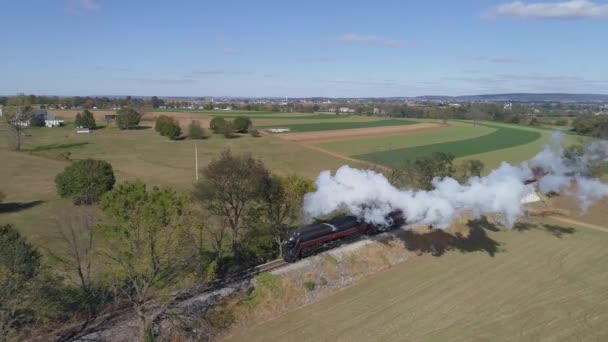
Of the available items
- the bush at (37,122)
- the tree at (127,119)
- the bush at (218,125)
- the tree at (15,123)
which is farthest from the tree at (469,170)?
the bush at (37,122)

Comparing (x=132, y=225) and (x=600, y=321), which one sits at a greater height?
(x=132, y=225)

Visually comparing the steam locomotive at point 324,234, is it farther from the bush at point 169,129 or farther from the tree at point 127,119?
the tree at point 127,119

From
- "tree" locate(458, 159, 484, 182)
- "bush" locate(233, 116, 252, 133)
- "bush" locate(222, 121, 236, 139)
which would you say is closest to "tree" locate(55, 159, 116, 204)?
"tree" locate(458, 159, 484, 182)

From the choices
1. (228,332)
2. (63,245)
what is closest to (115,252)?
(228,332)

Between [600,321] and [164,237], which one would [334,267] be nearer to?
[164,237]

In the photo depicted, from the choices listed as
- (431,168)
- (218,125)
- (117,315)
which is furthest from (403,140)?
(117,315)

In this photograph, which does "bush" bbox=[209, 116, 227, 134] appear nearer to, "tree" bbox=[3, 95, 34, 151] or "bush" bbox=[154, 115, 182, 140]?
"bush" bbox=[154, 115, 182, 140]

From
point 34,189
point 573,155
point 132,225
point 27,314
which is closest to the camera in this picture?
point 27,314

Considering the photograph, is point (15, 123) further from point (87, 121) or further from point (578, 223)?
point (578, 223)
